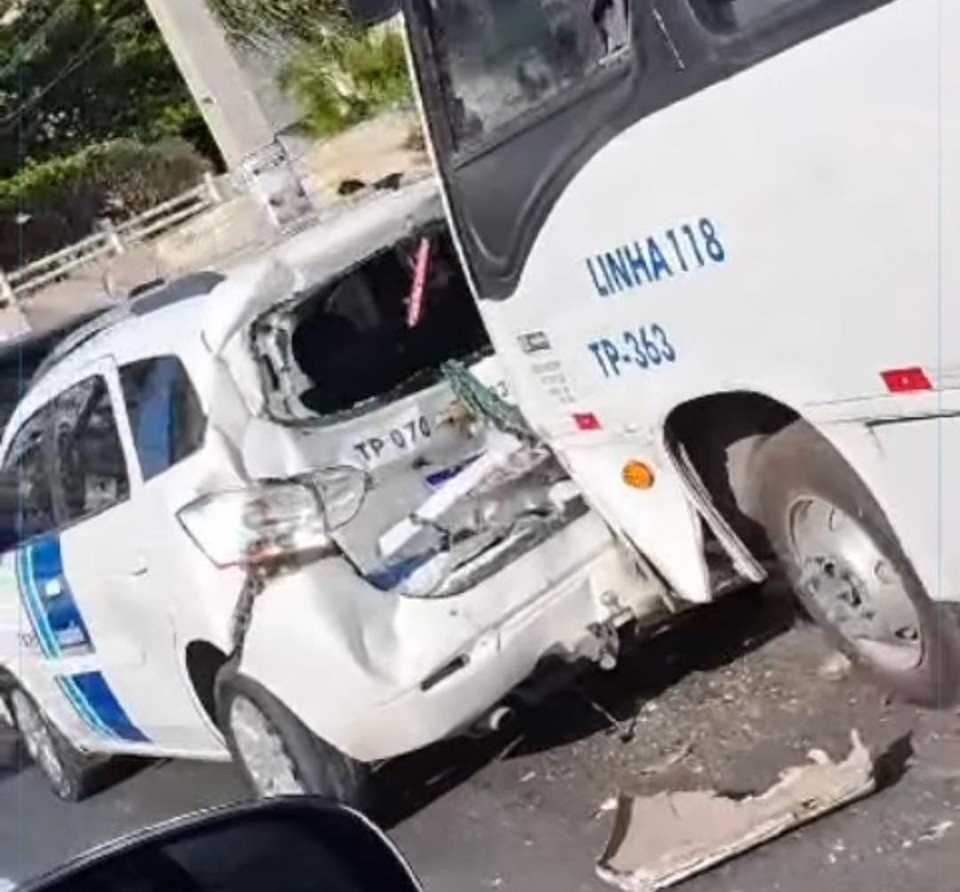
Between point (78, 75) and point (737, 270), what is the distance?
35.5m

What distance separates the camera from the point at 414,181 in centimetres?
892

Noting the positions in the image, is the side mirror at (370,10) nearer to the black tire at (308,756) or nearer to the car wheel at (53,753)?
the black tire at (308,756)

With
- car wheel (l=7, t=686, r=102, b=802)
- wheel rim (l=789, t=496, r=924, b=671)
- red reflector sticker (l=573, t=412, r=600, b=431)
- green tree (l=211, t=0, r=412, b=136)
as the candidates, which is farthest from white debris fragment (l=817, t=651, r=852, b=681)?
green tree (l=211, t=0, r=412, b=136)

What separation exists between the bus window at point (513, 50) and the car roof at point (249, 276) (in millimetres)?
788

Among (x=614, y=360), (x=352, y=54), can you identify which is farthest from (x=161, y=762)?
(x=352, y=54)

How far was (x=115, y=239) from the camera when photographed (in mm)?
33688

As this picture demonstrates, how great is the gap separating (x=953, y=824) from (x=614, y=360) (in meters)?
1.58

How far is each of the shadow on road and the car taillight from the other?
1.15 metres

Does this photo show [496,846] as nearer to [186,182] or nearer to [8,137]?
[186,182]

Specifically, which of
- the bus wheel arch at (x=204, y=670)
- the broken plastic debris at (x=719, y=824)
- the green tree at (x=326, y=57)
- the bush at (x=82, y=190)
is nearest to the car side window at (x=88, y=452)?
the bus wheel arch at (x=204, y=670)

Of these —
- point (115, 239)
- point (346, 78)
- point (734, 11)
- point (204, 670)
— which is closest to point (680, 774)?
point (204, 670)

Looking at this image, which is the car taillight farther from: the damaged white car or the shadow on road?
the shadow on road

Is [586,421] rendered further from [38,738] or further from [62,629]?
[38,738]

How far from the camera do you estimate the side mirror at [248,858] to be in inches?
155
